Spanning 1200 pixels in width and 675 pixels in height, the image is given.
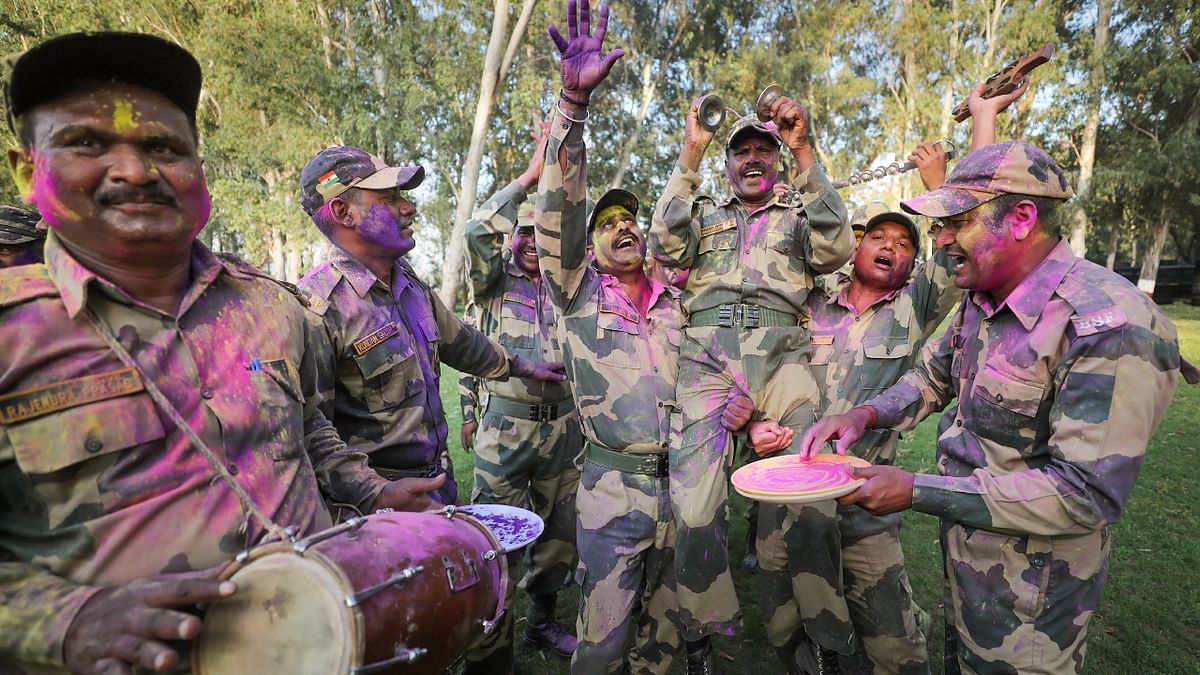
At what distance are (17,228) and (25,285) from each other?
264 cm

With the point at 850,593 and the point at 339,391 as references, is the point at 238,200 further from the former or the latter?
the point at 850,593

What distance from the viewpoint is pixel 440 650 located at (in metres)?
1.79

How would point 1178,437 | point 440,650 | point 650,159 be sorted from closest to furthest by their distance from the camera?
point 440,650, point 1178,437, point 650,159

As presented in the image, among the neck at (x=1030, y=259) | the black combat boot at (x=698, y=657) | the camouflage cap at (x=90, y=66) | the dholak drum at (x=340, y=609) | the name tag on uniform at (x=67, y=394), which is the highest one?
the camouflage cap at (x=90, y=66)

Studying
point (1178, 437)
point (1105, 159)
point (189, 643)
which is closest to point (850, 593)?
point (189, 643)

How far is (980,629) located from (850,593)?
127 centimetres

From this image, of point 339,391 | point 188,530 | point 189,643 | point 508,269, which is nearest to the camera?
point 189,643

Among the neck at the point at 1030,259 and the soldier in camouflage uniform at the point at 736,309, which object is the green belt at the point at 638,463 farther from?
the neck at the point at 1030,259

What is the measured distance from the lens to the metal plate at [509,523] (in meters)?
2.39

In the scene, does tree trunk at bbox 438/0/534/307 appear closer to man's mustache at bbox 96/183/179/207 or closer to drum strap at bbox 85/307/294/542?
man's mustache at bbox 96/183/179/207

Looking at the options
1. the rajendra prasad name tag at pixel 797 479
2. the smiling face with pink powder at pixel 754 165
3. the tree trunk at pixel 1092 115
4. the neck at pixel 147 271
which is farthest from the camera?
the tree trunk at pixel 1092 115

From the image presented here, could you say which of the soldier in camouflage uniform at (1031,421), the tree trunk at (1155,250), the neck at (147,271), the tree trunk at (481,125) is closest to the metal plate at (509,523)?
the neck at (147,271)

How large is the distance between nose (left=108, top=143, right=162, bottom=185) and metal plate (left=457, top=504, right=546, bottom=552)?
4.77ft

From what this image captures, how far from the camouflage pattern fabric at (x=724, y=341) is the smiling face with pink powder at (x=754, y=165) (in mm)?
103
